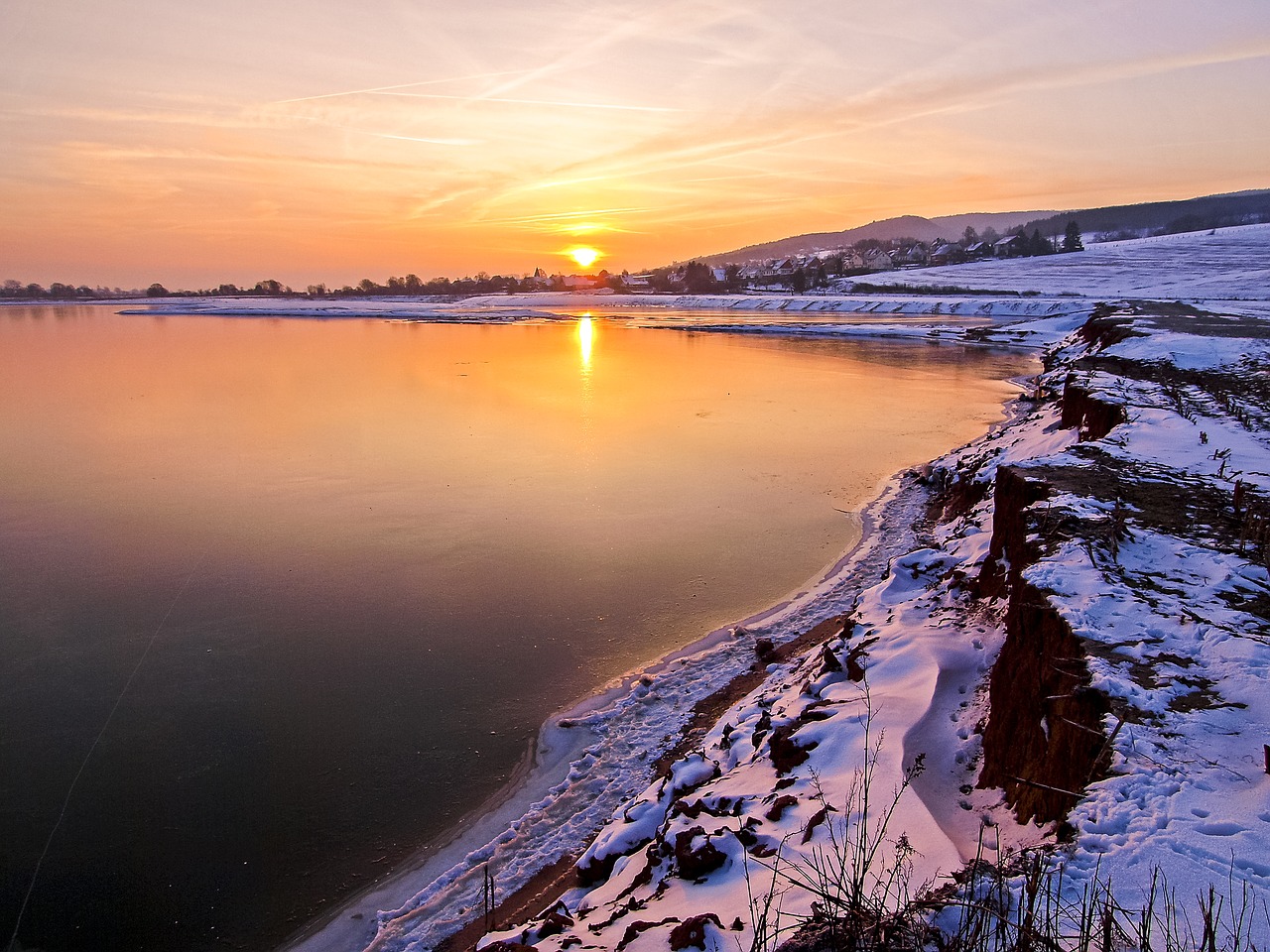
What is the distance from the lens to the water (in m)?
4.96

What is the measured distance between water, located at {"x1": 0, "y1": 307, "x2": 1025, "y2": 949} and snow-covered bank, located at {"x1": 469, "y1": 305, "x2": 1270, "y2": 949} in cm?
144

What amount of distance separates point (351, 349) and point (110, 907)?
32.3 meters

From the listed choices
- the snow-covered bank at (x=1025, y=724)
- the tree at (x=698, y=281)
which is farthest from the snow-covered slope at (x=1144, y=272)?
the snow-covered bank at (x=1025, y=724)

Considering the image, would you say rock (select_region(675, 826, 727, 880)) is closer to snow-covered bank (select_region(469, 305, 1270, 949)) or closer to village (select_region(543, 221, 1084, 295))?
snow-covered bank (select_region(469, 305, 1270, 949))

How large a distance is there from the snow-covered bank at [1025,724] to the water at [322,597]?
4.72 ft

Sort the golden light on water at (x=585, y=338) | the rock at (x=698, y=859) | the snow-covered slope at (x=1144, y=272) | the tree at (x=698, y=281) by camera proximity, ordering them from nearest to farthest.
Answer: the rock at (x=698, y=859), the golden light on water at (x=585, y=338), the snow-covered slope at (x=1144, y=272), the tree at (x=698, y=281)

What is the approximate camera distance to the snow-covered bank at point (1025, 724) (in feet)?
10.00

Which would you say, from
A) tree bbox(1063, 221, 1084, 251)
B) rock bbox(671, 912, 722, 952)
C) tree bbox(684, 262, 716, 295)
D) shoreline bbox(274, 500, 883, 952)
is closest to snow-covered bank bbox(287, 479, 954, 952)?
shoreline bbox(274, 500, 883, 952)

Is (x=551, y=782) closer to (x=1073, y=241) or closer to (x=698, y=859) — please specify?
(x=698, y=859)

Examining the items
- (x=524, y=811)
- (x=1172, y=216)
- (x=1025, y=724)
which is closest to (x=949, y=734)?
(x=1025, y=724)

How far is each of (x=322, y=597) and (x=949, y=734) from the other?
6.53 m

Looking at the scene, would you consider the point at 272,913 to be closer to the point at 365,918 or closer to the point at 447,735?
the point at 365,918

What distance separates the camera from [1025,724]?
13.6 ft

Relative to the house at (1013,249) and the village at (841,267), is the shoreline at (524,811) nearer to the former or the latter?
the village at (841,267)
